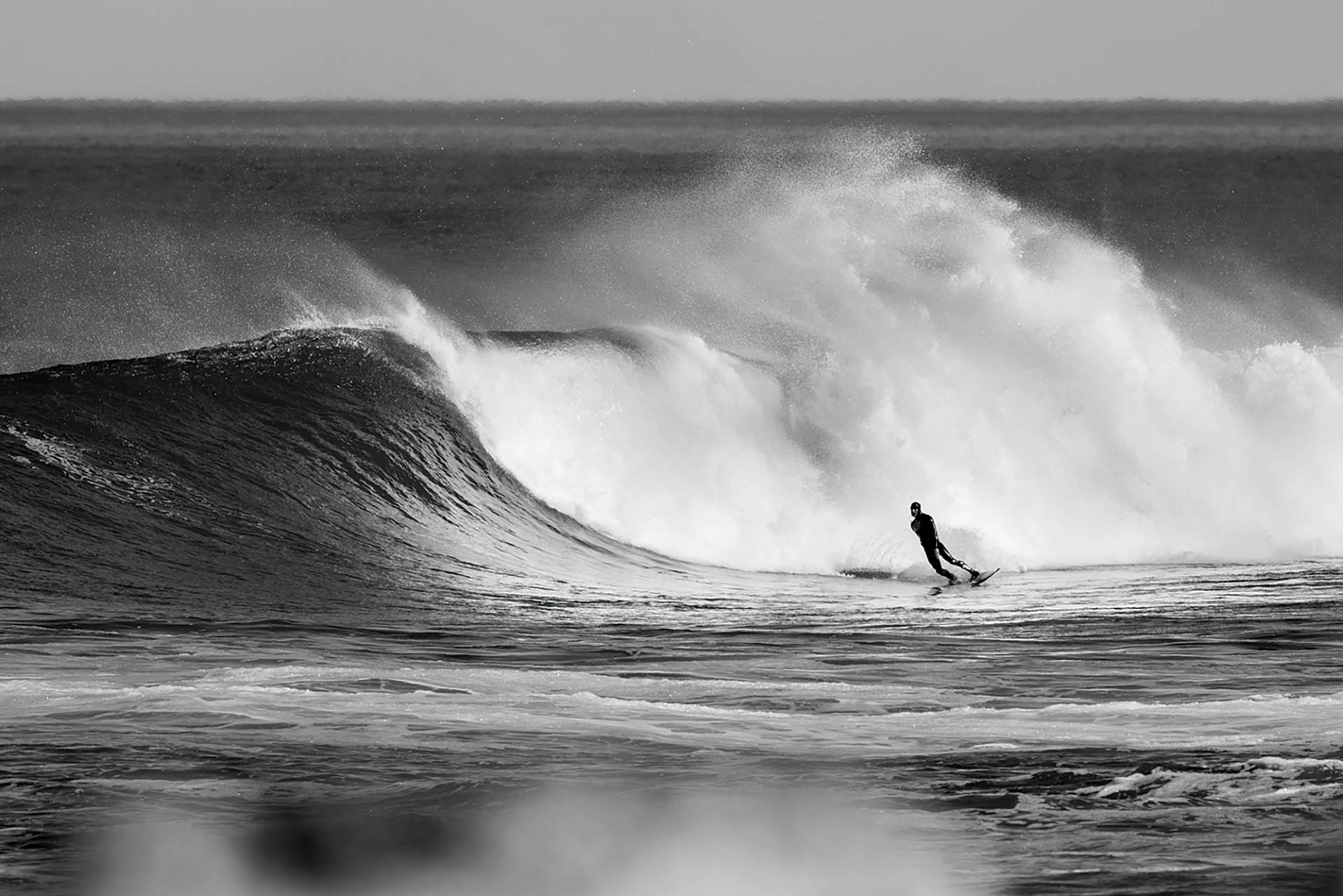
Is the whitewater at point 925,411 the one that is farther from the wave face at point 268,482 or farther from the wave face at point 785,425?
the wave face at point 268,482

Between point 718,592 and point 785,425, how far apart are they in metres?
6.65

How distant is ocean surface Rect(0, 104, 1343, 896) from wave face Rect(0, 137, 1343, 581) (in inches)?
2.4

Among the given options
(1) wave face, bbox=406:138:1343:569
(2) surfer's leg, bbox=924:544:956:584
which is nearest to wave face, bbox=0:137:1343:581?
(1) wave face, bbox=406:138:1343:569

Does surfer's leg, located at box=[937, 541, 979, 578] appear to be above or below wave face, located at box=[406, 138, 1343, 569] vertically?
below

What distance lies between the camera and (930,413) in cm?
2148

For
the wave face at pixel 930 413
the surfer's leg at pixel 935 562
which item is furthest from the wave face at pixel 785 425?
the surfer's leg at pixel 935 562

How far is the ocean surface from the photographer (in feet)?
22.5

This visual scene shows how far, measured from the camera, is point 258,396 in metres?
19.4

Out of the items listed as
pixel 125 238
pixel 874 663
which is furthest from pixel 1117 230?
pixel 874 663

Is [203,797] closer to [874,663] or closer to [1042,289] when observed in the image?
[874,663]

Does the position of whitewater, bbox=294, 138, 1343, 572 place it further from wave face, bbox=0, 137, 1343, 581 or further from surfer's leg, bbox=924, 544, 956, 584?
surfer's leg, bbox=924, 544, 956, 584

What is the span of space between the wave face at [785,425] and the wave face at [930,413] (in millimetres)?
38

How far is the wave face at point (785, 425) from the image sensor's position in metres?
17.0

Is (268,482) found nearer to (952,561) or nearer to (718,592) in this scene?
(718,592)
